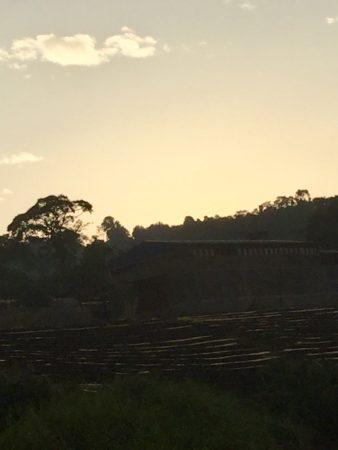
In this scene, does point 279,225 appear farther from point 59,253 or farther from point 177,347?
point 177,347

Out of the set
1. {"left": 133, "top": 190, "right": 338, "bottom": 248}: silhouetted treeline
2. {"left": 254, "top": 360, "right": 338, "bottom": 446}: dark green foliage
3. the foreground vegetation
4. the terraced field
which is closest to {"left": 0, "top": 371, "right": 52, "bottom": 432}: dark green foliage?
the foreground vegetation

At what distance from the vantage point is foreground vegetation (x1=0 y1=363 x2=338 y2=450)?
6.61 metres

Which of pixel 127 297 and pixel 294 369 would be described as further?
pixel 127 297

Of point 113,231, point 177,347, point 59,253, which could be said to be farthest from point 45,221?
point 113,231

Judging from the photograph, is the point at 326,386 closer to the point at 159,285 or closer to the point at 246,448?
the point at 246,448

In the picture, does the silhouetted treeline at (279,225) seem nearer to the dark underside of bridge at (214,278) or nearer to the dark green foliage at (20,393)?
the dark underside of bridge at (214,278)

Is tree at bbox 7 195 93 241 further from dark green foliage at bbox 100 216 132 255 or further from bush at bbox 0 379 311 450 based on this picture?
dark green foliage at bbox 100 216 132 255

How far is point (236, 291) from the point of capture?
37688 mm

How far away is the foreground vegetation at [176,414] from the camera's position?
6613 millimetres

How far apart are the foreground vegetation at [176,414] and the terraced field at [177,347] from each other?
1928 mm

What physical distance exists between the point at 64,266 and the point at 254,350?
33978mm

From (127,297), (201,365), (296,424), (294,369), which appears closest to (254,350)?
(201,365)

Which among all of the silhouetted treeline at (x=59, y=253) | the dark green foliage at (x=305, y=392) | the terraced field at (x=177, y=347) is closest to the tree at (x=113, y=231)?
the silhouetted treeline at (x=59, y=253)

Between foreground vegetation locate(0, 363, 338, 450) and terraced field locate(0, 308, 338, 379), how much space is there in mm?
1928
